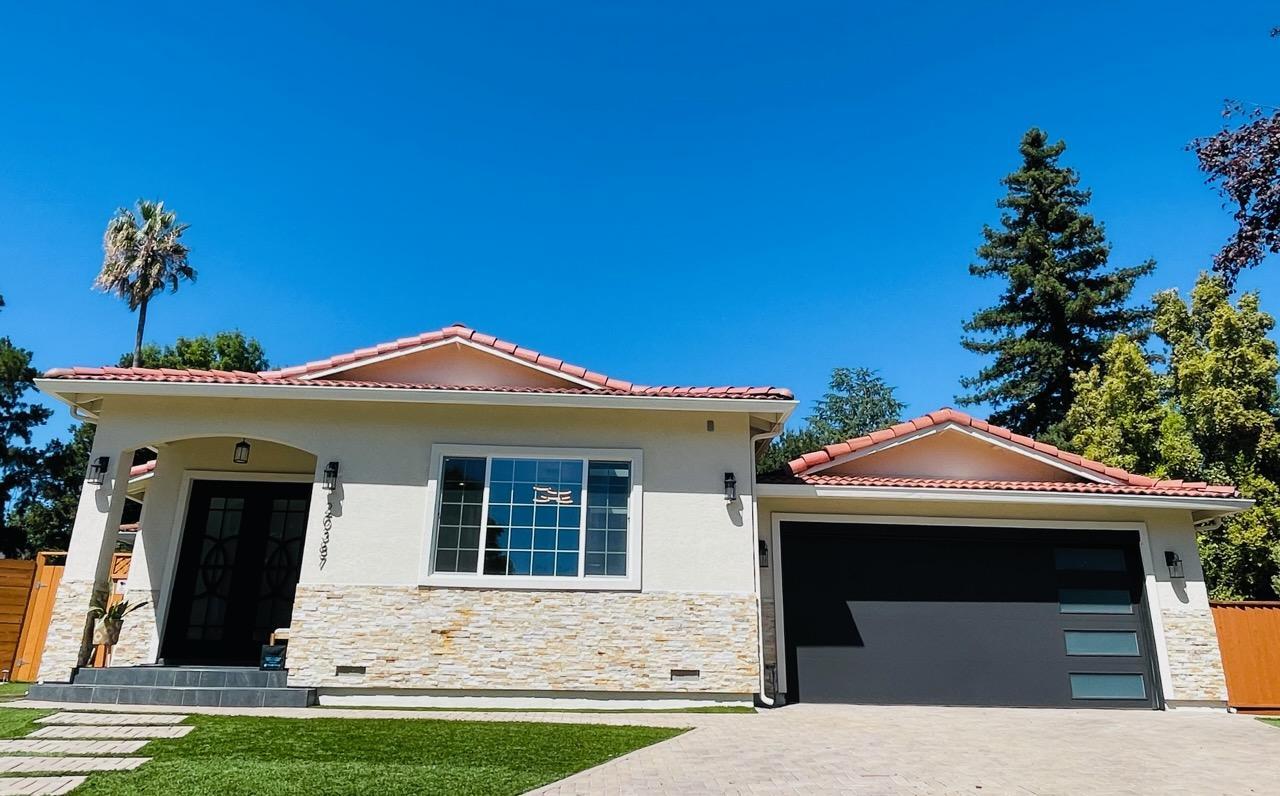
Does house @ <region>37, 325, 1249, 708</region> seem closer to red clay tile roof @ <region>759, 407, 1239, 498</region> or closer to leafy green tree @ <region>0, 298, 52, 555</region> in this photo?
red clay tile roof @ <region>759, 407, 1239, 498</region>

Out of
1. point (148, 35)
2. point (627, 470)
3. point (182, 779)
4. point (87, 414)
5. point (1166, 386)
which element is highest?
point (148, 35)

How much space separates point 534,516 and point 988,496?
614 centimetres

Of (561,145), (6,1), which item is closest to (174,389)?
(6,1)

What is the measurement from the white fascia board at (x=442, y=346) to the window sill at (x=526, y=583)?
2.62 meters

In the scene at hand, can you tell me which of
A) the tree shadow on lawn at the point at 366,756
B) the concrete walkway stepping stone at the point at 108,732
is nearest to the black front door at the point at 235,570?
the tree shadow on lawn at the point at 366,756

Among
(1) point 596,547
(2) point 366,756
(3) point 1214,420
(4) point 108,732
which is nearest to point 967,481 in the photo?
(1) point 596,547

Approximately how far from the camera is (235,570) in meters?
11.0

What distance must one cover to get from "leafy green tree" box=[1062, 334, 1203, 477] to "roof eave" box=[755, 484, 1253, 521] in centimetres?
823

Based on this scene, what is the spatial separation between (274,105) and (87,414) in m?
6.60

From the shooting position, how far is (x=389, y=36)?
487 inches

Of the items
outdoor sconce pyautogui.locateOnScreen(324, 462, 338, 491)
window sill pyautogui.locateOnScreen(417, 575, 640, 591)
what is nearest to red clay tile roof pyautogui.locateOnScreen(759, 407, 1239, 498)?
window sill pyautogui.locateOnScreen(417, 575, 640, 591)

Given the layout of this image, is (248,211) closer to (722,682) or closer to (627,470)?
(627,470)

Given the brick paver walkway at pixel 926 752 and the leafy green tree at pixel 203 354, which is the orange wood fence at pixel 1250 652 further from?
the leafy green tree at pixel 203 354

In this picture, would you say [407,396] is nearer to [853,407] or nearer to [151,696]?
[151,696]
